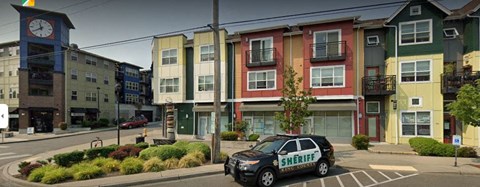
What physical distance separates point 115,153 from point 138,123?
32.2 m

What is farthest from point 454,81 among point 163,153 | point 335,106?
point 163,153

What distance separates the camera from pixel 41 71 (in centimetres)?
3553

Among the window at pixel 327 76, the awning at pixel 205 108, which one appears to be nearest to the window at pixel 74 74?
the awning at pixel 205 108

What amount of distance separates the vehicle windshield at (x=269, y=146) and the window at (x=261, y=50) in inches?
498

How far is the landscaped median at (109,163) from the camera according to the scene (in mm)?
9648

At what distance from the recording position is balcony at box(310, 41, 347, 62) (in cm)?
1958

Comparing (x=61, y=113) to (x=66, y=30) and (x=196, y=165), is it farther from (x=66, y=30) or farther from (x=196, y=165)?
(x=196, y=165)

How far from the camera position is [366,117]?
1948cm

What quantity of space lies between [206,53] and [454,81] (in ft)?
61.9

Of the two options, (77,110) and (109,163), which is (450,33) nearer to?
(109,163)

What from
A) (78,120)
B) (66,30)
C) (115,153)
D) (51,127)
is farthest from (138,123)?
(115,153)

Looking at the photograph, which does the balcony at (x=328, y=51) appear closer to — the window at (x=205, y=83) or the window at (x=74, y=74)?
the window at (x=205, y=83)

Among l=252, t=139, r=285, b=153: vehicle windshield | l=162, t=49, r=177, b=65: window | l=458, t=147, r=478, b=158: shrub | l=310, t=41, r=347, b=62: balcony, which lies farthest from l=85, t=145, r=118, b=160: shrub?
l=458, t=147, r=478, b=158: shrub

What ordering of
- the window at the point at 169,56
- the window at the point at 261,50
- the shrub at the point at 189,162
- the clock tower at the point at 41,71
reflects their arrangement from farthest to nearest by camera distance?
the clock tower at the point at 41,71, the window at the point at 169,56, the window at the point at 261,50, the shrub at the point at 189,162
